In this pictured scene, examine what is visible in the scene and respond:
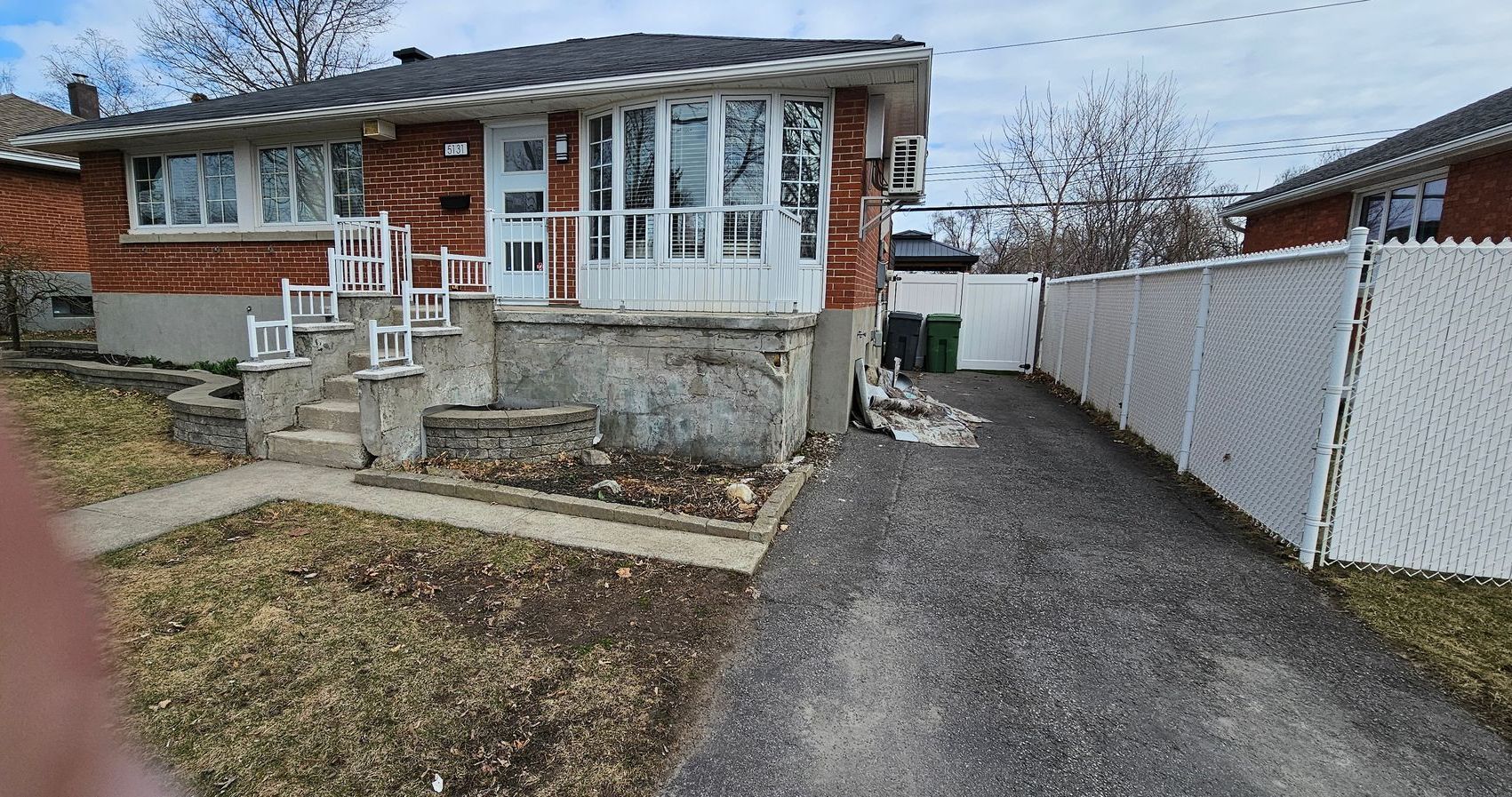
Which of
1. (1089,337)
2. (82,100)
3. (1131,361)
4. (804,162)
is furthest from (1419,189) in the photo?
(82,100)

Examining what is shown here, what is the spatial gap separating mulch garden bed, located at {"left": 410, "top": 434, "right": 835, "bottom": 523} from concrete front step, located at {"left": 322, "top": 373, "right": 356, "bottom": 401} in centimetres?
122

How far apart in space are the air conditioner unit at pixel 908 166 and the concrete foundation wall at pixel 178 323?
8249mm

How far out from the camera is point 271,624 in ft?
10.3

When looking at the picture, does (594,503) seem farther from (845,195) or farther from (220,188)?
(220,188)

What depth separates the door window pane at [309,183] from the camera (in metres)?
8.91

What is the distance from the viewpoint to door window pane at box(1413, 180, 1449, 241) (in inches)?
360

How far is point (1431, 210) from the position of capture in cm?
934

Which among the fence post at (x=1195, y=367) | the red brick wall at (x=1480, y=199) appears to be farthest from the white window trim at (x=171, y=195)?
the red brick wall at (x=1480, y=199)

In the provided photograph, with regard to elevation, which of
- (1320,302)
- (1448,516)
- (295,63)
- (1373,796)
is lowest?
(1373,796)

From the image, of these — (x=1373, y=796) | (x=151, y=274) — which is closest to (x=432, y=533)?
(x=1373, y=796)

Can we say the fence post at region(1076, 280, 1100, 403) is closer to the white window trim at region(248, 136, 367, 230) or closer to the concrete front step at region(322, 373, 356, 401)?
the concrete front step at region(322, 373, 356, 401)

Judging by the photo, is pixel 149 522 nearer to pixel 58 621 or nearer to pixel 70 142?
pixel 58 621

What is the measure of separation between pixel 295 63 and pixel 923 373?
2202cm

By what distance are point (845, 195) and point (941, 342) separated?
7862mm
